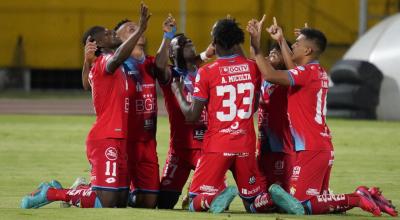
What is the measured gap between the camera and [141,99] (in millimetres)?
11492

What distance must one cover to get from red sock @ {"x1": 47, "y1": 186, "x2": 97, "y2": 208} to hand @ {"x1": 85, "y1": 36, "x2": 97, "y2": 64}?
1248mm

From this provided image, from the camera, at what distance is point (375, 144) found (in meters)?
19.1

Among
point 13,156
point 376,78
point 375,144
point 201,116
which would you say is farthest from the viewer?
point 376,78

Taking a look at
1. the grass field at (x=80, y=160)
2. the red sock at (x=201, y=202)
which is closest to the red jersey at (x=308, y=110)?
the grass field at (x=80, y=160)

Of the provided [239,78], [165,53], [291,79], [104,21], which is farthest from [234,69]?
[104,21]

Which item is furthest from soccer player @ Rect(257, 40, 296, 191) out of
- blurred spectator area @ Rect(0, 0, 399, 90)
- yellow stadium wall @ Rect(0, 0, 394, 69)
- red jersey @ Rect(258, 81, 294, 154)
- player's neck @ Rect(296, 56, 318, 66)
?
yellow stadium wall @ Rect(0, 0, 394, 69)

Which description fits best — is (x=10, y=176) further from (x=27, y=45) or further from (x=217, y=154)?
(x=27, y=45)

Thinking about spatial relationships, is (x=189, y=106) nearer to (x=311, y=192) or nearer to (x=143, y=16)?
(x=143, y=16)

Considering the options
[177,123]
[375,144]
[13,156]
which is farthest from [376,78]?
[177,123]

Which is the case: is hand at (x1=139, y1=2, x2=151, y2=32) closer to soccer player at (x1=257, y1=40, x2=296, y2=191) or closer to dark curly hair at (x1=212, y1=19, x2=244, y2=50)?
dark curly hair at (x1=212, y1=19, x2=244, y2=50)

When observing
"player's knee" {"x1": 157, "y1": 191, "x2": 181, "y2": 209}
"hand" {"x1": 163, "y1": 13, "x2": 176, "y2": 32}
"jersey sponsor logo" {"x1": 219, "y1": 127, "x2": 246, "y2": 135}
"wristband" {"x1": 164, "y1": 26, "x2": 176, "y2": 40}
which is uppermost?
"hand" {"x1": 163, "y1": 13, "x2": 176, "y2": 32}

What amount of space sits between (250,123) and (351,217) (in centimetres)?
128

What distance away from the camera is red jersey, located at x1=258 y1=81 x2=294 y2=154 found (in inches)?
457

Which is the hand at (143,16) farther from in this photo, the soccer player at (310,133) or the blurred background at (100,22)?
the blurred background at (100,22)
